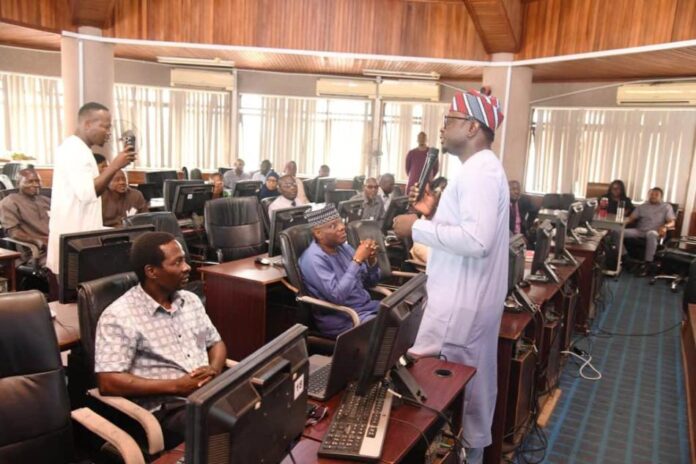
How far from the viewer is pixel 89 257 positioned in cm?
262

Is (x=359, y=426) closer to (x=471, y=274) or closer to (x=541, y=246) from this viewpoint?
(x=471, y=274)

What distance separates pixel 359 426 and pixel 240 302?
2193 millimetres

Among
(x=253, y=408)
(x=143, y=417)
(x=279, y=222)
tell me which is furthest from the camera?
(x=279, y=222)

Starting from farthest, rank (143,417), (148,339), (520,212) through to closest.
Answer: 1. (520,212)
2. (148,339)
3. (143,417)

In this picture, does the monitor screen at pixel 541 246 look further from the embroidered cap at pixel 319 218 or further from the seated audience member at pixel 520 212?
the seated audience member at pixel 520 212

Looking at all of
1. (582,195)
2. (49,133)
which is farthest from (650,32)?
(49,133)

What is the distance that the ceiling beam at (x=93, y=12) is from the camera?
22.0ft

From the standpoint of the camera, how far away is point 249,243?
488cm

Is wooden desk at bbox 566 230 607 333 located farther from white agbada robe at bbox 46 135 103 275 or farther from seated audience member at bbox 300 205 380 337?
white agbada robe at bbox 46 135 103 275

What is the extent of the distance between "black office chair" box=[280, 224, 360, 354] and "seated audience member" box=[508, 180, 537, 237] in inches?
161

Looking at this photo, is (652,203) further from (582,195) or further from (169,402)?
(169,402)

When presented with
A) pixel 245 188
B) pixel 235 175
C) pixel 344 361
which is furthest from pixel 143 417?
pixel 235 175

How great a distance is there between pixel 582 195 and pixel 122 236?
8.91 meters

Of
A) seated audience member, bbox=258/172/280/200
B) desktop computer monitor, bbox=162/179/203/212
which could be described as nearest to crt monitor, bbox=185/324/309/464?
desktop computer monitor, bbox=162/179/203/212
